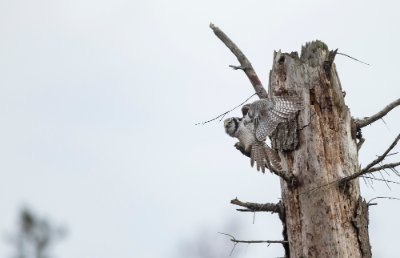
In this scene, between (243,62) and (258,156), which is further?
(243,62)

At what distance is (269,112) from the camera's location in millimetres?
7547

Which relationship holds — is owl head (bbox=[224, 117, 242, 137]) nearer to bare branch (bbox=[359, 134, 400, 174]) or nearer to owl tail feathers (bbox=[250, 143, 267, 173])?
owl tail feathers (bbox=[250, 143, 267, 173])

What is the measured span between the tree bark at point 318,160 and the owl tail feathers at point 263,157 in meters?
0.07

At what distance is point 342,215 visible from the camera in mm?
6973

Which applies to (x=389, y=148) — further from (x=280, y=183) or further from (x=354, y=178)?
(x=280, y=183)

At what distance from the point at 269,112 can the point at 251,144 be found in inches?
20.8

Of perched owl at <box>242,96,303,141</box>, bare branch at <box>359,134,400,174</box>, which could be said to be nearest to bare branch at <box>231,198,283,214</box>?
perched owl at <box>242,96,303,141</box>

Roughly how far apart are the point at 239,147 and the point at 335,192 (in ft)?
3.42

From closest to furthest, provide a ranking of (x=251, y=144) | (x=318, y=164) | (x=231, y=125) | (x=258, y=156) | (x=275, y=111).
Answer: (x=318, y=164) < (x=275, y=111) < (x=258, y=156) < (x=251, y=144) < (x=231, y=125)

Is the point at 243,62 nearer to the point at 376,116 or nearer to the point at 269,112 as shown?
the point at 269,112

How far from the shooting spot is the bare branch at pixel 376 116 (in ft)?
24.2

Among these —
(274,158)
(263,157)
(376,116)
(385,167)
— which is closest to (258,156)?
(263,157)

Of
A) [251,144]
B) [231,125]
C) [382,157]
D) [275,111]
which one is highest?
[231,125]

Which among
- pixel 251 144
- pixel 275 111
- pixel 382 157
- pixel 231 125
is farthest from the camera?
pixel 231 125
